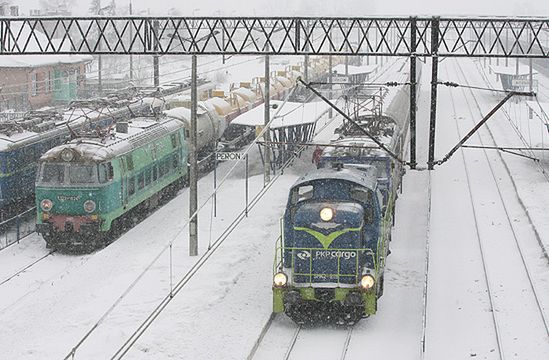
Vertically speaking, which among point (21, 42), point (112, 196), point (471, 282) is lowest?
point (471, 282)

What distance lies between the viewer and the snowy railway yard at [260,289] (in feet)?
55.2

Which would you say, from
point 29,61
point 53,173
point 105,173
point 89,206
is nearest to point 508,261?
point 105,173

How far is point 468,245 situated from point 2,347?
14.2 meters

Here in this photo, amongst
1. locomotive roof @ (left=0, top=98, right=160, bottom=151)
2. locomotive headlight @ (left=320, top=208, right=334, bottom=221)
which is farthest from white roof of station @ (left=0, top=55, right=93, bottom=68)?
locomotive headlight @ (left=320, top=208, right=334, bottom=221)

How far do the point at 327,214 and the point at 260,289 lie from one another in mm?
3937

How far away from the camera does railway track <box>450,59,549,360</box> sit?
58.2 ft

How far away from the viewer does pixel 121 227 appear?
26578 mm

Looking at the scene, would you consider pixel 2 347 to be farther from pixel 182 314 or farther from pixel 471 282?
pixel 471 282

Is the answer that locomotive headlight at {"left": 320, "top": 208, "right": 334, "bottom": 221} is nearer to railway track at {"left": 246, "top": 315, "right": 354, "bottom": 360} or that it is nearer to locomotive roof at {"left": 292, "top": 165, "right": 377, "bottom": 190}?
locomotive roof at {"left": 292, "top": 165, "right": 377, "bottom": 190}

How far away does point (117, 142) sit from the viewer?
25.7 meters

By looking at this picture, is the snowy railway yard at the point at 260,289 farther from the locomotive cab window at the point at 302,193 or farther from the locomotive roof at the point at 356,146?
the locomotive roof at the point at 356,146

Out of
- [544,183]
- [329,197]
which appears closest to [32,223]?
[329,197]

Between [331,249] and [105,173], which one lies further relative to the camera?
[105,173]

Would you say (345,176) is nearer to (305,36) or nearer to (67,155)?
(305,36)
